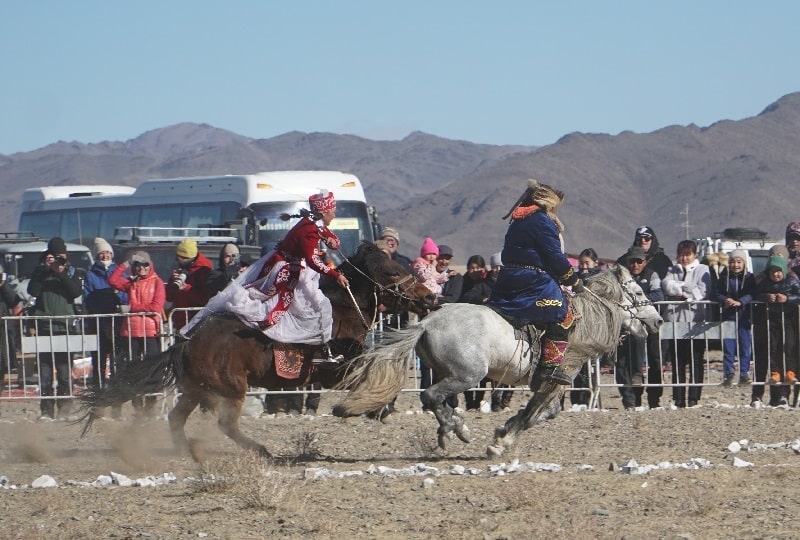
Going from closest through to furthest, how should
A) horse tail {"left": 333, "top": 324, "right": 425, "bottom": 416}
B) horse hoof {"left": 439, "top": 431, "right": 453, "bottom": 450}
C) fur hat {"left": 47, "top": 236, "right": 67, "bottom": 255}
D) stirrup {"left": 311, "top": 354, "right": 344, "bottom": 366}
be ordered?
horse tail {"left": 333, "top": 324, "right": 425, "bottom": 416} → horse hoof {"left": 439, "top": 431, "right": 453, "bottom": 450} → stirrup {"left": 311, "top": 354, "right": 344, "bottom": 366} → fur hat {"left": 47, "top": 236, "right": 67, "bottom": 255}

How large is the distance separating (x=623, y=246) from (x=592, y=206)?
990 cm

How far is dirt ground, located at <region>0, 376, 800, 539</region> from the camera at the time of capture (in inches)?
334

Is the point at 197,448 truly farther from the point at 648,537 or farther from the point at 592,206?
the point at 592,206

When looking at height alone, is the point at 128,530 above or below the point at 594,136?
below

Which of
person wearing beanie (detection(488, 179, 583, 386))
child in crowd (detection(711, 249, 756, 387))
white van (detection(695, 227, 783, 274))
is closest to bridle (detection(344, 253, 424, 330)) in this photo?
person wearing beanie (detection(488, 179, 583, 386))

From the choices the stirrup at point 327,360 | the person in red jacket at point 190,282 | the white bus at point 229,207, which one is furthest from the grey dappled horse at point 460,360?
the white bus at point 229,207

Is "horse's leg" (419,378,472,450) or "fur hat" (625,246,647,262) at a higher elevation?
"fur hat" (625,246,647,262)

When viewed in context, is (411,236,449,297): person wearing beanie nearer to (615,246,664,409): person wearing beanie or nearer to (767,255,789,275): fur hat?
(615,246,664,409): person wearing beanie

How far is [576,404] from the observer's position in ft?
52.1

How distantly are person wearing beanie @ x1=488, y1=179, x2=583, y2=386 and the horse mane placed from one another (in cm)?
22

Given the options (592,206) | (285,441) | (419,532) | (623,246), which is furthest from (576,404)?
(592,206)

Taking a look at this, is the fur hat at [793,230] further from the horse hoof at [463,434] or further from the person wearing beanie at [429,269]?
the horse hoof at [463,434]

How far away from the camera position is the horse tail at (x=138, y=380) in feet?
37.4

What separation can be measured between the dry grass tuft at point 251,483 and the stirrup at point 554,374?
2.40m
